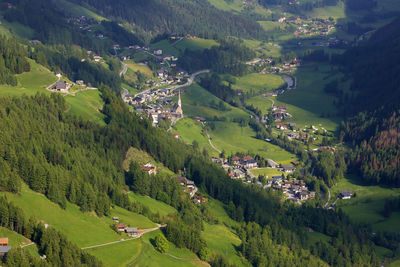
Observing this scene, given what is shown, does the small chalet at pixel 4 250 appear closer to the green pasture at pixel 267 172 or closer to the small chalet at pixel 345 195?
the green pasture at pixel 267 172

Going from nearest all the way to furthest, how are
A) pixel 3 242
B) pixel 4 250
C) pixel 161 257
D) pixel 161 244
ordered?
1. pixel 4 250
2. pixel 3 242
3. pixel 161 257
4. pixel 161 244

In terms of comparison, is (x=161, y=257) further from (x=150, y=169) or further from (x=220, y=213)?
(x=150, y=169)

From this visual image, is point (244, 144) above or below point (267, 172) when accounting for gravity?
below

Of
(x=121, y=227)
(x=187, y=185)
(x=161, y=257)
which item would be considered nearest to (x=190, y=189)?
(x=187, y=185)

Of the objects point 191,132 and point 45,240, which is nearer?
point 45,240

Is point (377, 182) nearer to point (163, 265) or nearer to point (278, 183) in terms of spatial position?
point (278, 183)

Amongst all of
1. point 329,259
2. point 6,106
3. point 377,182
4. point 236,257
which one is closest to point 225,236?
point 236,257

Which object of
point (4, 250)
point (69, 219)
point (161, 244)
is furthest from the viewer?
point (161, 244)

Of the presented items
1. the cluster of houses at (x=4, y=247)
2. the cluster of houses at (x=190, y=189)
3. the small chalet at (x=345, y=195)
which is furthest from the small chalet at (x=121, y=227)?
the small chalet at (x=345, y=195)
